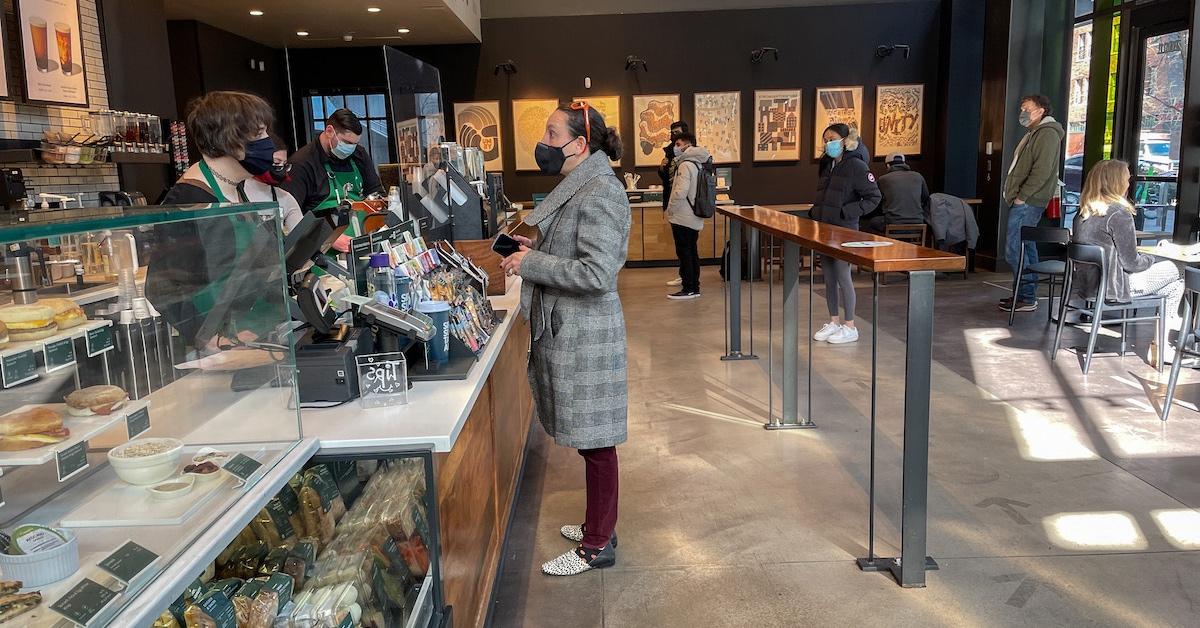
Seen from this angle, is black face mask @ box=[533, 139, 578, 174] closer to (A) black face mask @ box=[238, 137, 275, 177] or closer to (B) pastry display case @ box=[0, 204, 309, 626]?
(A) black face mask @ box=[238, 137, 275, 177]

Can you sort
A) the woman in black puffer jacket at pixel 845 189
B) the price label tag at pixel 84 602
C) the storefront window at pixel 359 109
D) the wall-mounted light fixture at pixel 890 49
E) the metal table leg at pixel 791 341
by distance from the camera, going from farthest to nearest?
the storefront window at pixel 359 109, the wall-mounted light fixture at pixel 890 49, the woman in black puffer jacket at pixel 845 189, the metal table leg at pixel 791 341, the price label tag at pixel 84 602

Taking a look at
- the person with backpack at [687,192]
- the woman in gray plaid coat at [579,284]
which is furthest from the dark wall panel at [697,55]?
the woman in gray plaid coat at [579,284]

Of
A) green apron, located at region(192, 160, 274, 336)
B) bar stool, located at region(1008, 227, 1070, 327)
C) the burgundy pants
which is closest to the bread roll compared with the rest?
green apron, located at region(192, 160, 274, 336)

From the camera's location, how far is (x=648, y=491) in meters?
3.71

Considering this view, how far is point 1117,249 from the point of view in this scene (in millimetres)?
5324

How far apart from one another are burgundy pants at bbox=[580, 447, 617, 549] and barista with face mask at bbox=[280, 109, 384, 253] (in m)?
2.00

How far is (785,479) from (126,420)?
2.95 metres

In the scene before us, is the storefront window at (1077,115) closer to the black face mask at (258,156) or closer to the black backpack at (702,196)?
the black backpack at (702,196)

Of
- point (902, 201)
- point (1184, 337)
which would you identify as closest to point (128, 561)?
point (1184, 337)

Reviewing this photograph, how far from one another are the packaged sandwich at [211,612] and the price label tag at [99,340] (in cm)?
46

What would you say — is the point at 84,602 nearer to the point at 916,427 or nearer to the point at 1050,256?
the point at 916,427

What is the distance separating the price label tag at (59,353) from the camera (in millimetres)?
1247

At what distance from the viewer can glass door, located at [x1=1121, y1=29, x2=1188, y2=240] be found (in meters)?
7.59

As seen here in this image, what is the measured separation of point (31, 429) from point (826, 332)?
5877 mm
